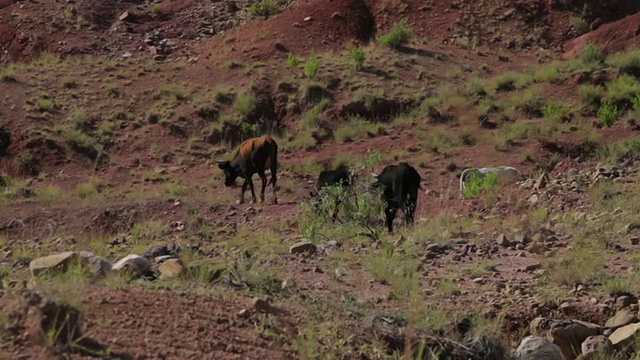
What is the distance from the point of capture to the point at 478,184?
17.4 meters

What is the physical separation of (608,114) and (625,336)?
15.0m

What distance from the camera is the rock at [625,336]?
7.89 m

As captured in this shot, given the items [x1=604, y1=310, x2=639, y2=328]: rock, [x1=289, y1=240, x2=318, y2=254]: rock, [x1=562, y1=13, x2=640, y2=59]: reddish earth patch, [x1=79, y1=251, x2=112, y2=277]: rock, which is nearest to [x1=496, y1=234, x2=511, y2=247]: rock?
[x1=289, y1=240, x2=318, y2=254]: rock

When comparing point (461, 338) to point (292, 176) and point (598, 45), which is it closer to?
point (292, 176)

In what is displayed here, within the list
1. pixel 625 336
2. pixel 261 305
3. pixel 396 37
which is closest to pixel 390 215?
pixel 625 336

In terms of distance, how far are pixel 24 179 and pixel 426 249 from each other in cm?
1504

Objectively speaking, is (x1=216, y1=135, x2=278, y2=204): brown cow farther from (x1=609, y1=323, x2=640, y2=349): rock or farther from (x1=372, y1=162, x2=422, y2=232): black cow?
(x1=609, y1=323, x2=640, y2=349): rock

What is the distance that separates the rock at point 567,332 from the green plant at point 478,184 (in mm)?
8694

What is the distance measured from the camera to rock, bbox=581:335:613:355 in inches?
305

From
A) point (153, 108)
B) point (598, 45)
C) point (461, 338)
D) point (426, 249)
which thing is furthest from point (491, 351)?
point (598, 45)

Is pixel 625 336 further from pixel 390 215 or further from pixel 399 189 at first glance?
pixel 399 189

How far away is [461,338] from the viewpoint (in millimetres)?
7559

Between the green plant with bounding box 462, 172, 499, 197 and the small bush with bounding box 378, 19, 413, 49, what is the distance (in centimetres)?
1162

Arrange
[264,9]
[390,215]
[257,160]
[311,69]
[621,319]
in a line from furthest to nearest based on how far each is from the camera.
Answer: [264,9]
[311,69]
[257,160]
[390,215]
[621,319]
